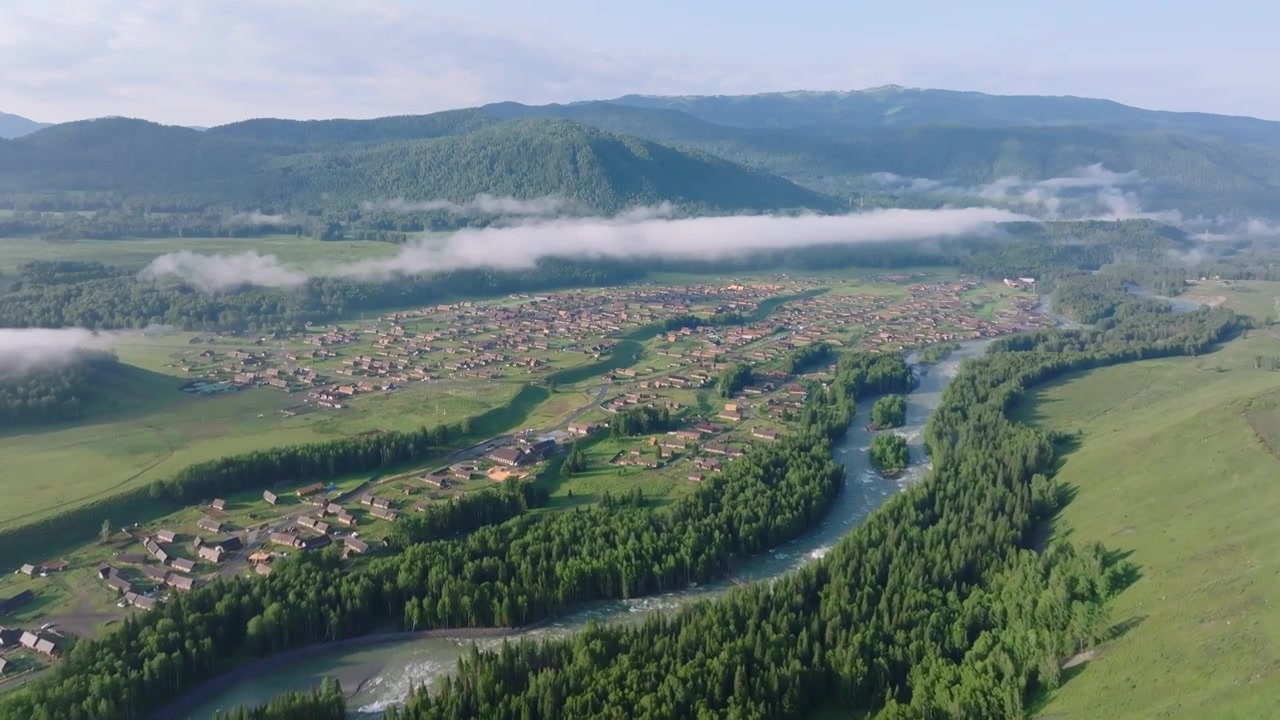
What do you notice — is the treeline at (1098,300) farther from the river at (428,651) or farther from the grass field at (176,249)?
the grass field at (176,249)

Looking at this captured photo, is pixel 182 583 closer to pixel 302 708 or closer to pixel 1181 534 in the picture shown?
pixel 302 708

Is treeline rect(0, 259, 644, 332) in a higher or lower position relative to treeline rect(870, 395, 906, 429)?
higher

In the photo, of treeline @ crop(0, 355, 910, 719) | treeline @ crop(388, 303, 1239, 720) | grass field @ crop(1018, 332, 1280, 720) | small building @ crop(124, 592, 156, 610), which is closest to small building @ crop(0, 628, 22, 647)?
small building @ crop(124, 592, 156, 610)

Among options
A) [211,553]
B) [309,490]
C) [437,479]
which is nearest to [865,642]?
[437,479]

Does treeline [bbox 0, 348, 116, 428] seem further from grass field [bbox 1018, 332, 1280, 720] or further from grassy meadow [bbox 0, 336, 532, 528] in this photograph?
Result: grass field [bbox 1018, 332, 1280, 720]

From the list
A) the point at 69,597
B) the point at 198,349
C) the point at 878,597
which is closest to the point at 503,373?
the point at 198,349

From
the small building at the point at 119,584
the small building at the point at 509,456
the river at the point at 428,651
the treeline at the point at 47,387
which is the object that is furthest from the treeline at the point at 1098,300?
the treeline at the point at 47,387

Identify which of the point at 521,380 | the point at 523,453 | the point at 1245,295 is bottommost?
the point at 523,453
